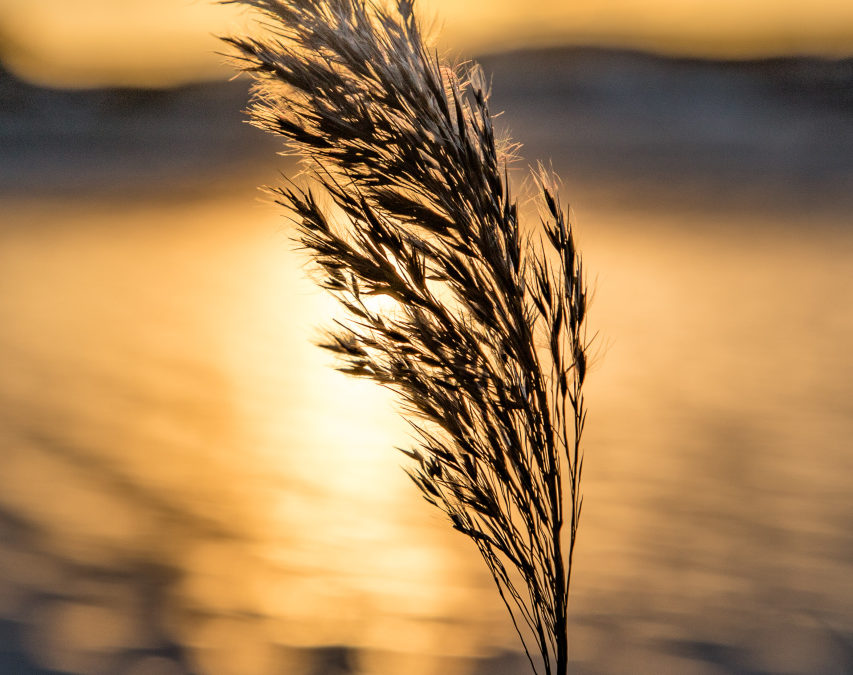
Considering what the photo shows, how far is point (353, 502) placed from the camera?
3494 mm

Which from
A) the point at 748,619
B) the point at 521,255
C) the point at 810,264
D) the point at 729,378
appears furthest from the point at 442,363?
the point at 810,264

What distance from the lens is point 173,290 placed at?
8023mm

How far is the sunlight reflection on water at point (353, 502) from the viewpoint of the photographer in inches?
94.0

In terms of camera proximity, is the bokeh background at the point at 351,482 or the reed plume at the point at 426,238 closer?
the reed plume at the point at 426,238

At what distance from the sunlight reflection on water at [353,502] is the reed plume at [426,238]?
208 mm

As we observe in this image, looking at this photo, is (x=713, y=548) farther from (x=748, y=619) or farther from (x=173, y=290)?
(x=173, y=290)

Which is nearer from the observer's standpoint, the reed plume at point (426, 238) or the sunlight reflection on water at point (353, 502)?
the reed plume at point (426, 238)

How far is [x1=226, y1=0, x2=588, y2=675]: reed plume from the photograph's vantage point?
2.91 feet

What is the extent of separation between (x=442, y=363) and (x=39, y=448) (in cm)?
370

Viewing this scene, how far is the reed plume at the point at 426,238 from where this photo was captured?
0.89 meters

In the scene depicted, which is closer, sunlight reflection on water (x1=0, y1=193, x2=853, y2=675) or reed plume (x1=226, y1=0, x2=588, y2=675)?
reed plume (x1=226, y1=0, x2=588, y2=675)

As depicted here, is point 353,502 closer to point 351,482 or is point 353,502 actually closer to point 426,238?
point 351,482

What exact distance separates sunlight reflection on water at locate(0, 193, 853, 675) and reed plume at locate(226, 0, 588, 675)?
0.68 ft

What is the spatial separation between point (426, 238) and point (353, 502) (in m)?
2.69
